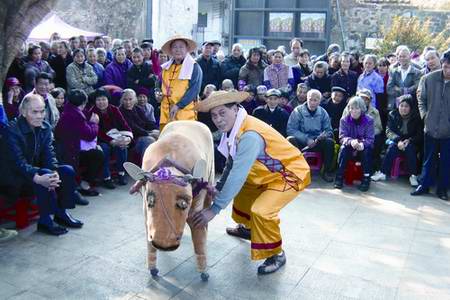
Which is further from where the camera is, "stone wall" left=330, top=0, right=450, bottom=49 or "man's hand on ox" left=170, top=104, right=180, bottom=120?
"stone wall" left=330, top=0, right=450, bottom=49

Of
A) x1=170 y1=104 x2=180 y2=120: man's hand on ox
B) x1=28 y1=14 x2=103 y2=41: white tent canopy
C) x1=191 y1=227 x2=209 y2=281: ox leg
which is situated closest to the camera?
x1=191 y1=227 x2=209 y2=281: ox leg

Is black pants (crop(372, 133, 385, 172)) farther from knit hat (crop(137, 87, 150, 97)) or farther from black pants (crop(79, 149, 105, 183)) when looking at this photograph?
black pants (crop(79, 149, 105, 183))

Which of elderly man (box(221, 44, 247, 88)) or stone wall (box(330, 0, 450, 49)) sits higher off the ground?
stone wall (box(330, 0, 450, 49))

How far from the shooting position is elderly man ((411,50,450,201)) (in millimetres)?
6641

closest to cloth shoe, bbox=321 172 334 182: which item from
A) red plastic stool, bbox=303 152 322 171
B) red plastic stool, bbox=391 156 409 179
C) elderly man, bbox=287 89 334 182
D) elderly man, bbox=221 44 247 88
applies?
elderly man, bbox=287 89 334 182

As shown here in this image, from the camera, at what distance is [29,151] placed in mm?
5020

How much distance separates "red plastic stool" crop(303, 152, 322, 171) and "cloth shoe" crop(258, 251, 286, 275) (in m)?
3.24

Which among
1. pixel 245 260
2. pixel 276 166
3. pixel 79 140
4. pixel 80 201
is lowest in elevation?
pixel 245 260

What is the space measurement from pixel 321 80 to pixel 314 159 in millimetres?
1630

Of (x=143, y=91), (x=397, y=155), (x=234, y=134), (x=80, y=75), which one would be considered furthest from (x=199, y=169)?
(x=80, y=75)

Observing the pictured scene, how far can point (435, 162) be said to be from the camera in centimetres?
687

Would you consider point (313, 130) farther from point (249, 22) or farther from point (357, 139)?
point (249, 22)

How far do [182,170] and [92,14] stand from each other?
17.7 m

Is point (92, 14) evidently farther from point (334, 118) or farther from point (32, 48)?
point (334, 118)
